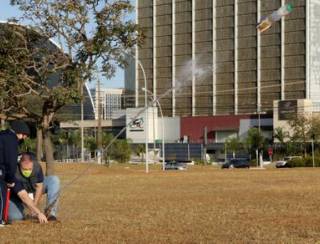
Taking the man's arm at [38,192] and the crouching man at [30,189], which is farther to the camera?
the man's arm at [38,192]

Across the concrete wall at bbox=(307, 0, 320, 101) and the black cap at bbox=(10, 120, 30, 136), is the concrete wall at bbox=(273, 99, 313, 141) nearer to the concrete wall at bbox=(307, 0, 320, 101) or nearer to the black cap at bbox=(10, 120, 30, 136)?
the concrete wall at bbox=(307, 0, 320, 101)

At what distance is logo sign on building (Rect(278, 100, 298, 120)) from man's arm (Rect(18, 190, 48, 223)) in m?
109

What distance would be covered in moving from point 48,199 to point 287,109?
111m

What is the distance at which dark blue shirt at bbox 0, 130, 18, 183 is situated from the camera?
36.9ft

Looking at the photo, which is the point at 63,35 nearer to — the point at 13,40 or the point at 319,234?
the point at 13,40

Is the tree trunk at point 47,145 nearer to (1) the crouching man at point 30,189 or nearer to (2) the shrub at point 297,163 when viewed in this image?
(1) the crouching man at point 30,189

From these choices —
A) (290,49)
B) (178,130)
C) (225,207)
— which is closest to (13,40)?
(225,207)

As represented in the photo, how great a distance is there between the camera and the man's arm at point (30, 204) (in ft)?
37.8

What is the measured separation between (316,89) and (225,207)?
114 meters

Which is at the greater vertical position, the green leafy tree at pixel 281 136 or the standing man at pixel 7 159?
the green leafy tree at pixel 281 136

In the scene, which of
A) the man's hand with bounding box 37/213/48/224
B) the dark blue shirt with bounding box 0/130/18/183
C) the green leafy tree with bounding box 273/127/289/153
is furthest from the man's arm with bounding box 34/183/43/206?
the green leafy tree with bounding box 273/127/289/153

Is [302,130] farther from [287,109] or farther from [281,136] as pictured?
[287,109]

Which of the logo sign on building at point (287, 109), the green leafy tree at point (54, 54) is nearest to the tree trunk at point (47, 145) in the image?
the green leafy tree at point (54, 54)

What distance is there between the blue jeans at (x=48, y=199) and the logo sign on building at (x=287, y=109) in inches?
4232
